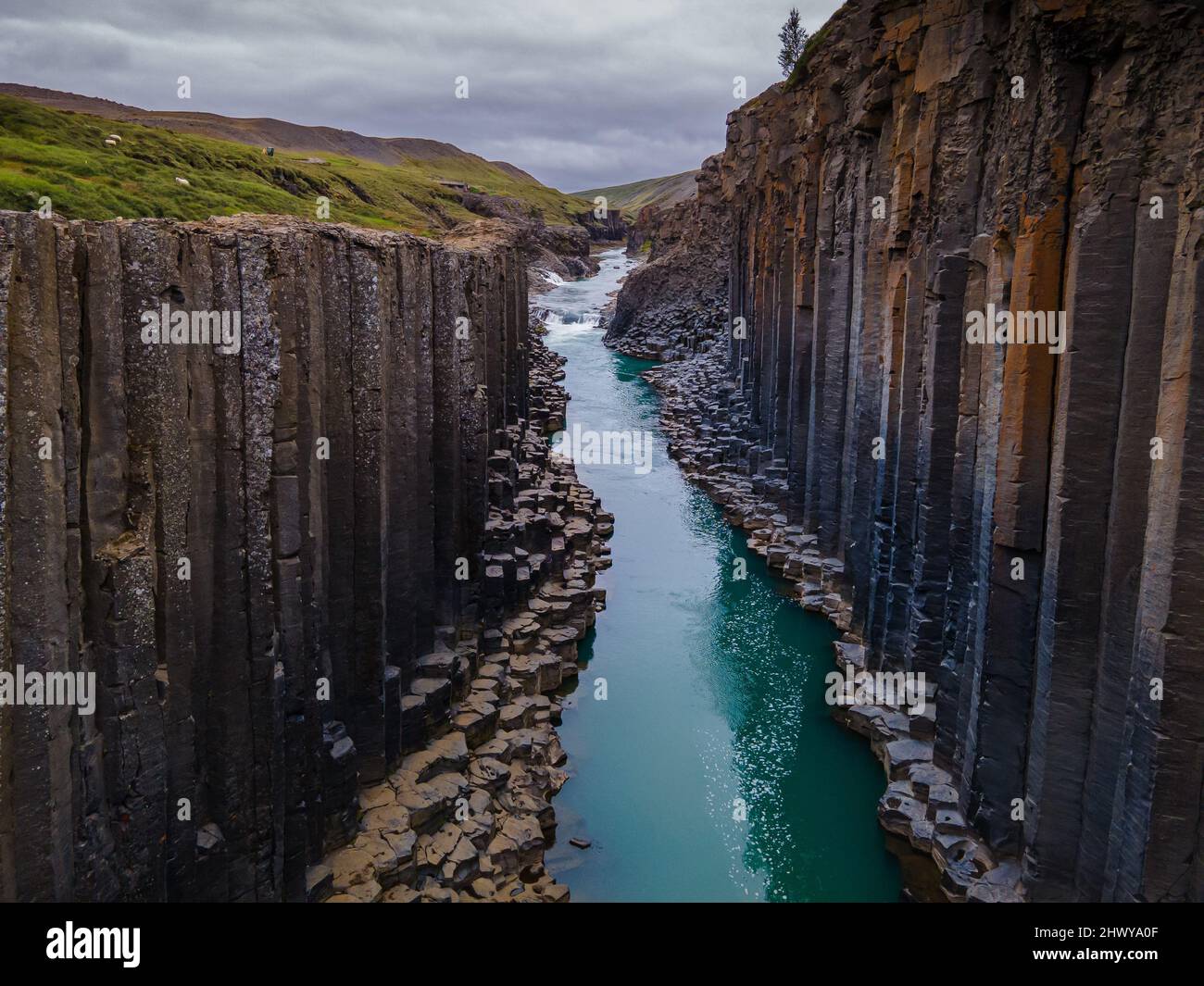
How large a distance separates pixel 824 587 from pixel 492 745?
10.1 metres

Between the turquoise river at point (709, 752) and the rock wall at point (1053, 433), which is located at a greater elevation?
the rock wall at point (1053, 433)

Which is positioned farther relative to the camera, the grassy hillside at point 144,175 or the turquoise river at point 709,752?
the turquoise river at point 709,752

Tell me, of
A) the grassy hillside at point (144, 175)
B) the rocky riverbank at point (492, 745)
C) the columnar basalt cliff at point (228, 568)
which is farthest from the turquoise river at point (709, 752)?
the grassy hillside at point (144, 175)

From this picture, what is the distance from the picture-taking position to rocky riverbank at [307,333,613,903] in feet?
35.6

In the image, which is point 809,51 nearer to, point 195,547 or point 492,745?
point 492,745

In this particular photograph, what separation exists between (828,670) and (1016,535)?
29.0ft

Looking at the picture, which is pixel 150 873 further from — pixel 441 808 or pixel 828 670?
pixel 828 670

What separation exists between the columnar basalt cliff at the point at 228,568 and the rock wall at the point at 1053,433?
634 cm

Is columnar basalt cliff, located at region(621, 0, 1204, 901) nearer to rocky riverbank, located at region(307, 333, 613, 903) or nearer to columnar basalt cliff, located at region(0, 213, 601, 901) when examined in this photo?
rocky riverbank, located at region(307, 333, 613, 903)

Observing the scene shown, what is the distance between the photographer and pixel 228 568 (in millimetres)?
8586

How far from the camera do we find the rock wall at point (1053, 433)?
26.7ft

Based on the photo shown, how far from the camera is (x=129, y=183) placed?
35.5 feet

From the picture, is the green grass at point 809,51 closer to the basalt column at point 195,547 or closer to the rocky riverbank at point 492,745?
the rocky riverbank at point 492,745

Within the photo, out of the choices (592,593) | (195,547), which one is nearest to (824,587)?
(592,593)
